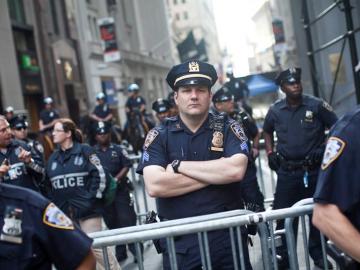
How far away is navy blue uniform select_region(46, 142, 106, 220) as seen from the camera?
584 centimetres

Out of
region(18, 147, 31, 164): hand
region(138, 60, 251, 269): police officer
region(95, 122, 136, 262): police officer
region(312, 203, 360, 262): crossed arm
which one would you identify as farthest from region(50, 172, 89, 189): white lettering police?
region(312, 203, 360, 262): crossed arm

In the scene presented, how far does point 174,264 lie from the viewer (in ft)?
10.8

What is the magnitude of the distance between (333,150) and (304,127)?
348cm

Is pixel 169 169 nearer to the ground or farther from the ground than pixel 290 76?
nearer to the ground

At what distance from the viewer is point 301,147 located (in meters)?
5.61

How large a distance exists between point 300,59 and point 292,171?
6.95 meters

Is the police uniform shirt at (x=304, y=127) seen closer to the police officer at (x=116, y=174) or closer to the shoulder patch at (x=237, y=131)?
the shoulder patch at (x=237, y=131)

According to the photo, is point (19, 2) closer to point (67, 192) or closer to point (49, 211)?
point (67, 192)

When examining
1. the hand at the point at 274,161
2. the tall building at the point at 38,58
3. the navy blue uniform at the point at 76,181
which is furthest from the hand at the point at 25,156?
the tall building at the point at 38,58

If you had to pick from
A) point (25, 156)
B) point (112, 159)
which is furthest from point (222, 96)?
point (25, 156)

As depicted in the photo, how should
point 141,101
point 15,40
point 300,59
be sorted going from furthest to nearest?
point 15,40 < point 141,101 < point 300,59

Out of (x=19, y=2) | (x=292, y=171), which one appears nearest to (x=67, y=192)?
(x=292, y=171)

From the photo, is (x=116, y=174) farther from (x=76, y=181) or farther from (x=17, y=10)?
(x=17, y=10)

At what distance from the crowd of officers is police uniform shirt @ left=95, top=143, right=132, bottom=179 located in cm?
1
